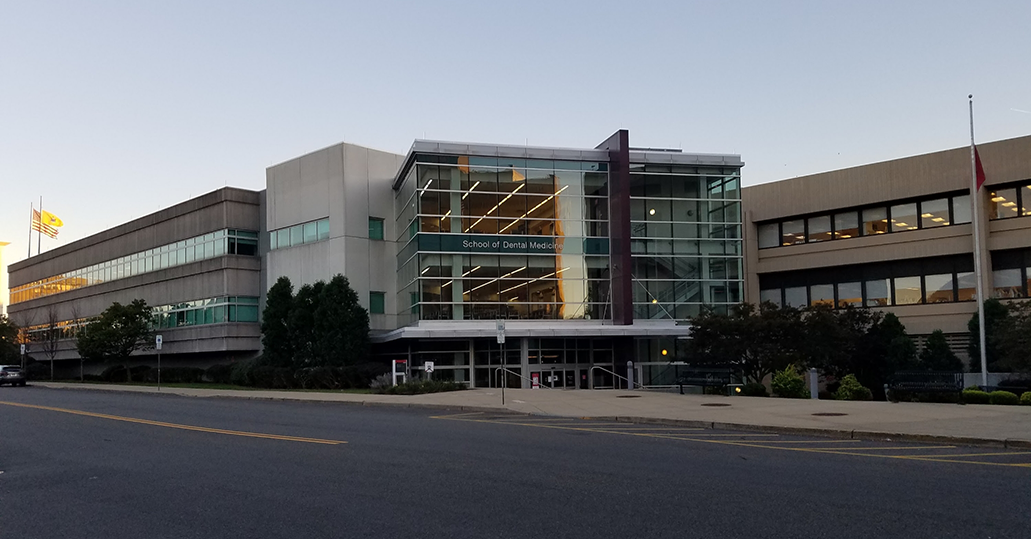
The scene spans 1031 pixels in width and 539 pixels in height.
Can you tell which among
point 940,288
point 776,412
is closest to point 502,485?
Answer: point 776,412

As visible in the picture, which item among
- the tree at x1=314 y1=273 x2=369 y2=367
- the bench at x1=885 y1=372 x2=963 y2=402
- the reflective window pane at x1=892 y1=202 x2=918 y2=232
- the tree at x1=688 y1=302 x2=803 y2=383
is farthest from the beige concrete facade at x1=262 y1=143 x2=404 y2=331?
the bench at x1=885 y1=372 x2=963 y2=402

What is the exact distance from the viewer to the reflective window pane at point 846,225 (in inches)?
1825

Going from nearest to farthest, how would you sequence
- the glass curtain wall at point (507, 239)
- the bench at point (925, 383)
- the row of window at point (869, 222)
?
1. the bench at point (925, 383)
2. the glass curtain wall at point (507, 239)
3. the row of window at point (869, 222)

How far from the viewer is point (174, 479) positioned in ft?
35.9

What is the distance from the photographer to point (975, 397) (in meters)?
20.6

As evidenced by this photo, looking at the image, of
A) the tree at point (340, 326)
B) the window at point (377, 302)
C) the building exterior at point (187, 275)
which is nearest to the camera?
the tree at point (340, 326)

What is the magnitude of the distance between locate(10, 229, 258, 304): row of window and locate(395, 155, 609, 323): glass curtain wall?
56.1 ft

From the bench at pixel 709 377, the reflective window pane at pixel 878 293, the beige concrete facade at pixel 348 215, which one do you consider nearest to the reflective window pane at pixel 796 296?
the reflective window pane at pixel 878 293

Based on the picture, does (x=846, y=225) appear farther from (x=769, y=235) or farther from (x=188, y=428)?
(x=188, y=428)

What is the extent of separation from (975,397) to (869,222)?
2700 cm

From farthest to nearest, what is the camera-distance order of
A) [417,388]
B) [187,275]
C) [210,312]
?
[187,275] → [210,312] → [417,388]

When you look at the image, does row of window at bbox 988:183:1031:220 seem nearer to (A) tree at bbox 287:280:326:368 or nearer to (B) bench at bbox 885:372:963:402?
(B) bench at bbox 885:372:963:402

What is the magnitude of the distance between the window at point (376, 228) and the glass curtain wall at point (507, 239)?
5156 mm

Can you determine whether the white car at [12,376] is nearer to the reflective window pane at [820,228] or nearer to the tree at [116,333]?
the tree at [116,333]
